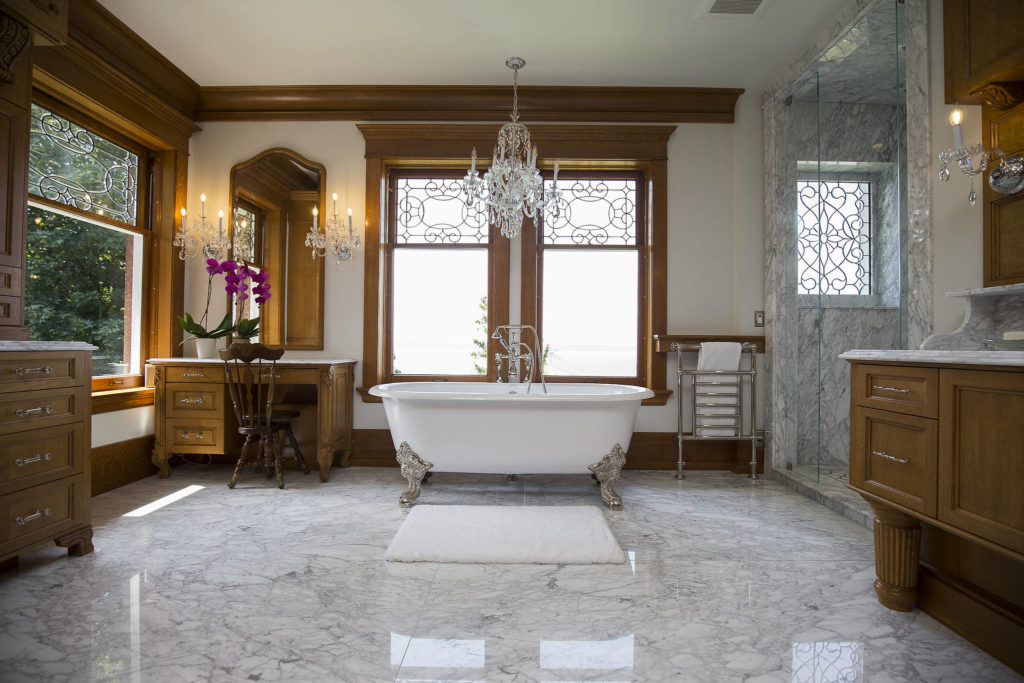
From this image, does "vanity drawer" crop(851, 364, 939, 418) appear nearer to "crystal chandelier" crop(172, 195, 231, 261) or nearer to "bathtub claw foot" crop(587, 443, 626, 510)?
"bathtub claw foot" crop(587, 443, 626, 510)

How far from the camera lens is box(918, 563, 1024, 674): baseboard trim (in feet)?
4.77

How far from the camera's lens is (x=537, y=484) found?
11.0 feet

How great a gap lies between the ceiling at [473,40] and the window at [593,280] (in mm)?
769

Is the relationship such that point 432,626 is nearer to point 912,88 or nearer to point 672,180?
point 912,88

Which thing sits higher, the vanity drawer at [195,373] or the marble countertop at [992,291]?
the marble countertop at [992,291]

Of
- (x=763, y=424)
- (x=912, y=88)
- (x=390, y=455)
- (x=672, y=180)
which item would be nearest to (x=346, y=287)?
(x=390, y=455)

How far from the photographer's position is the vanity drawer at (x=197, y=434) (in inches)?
135

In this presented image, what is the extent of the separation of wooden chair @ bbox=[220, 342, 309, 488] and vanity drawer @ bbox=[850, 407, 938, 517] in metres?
2.82

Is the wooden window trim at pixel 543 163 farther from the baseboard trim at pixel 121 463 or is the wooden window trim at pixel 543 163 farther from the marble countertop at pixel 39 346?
the marble countertop at pixel 39 346

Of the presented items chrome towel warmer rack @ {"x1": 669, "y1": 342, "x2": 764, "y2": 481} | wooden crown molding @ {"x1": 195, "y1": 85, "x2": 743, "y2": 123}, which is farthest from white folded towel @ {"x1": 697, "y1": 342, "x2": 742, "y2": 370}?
wooden crown molding @ {"x1": 195, "y1": 85, "x2": 743, "y2": 123}

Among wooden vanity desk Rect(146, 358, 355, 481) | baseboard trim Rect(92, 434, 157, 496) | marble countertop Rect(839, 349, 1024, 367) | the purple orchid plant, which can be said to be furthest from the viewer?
the purple orchid plant

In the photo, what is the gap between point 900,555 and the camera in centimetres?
175

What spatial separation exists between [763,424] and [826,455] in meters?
0.44

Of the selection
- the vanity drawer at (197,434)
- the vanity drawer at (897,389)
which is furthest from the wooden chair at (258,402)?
the vanity drawer at (897,389)
